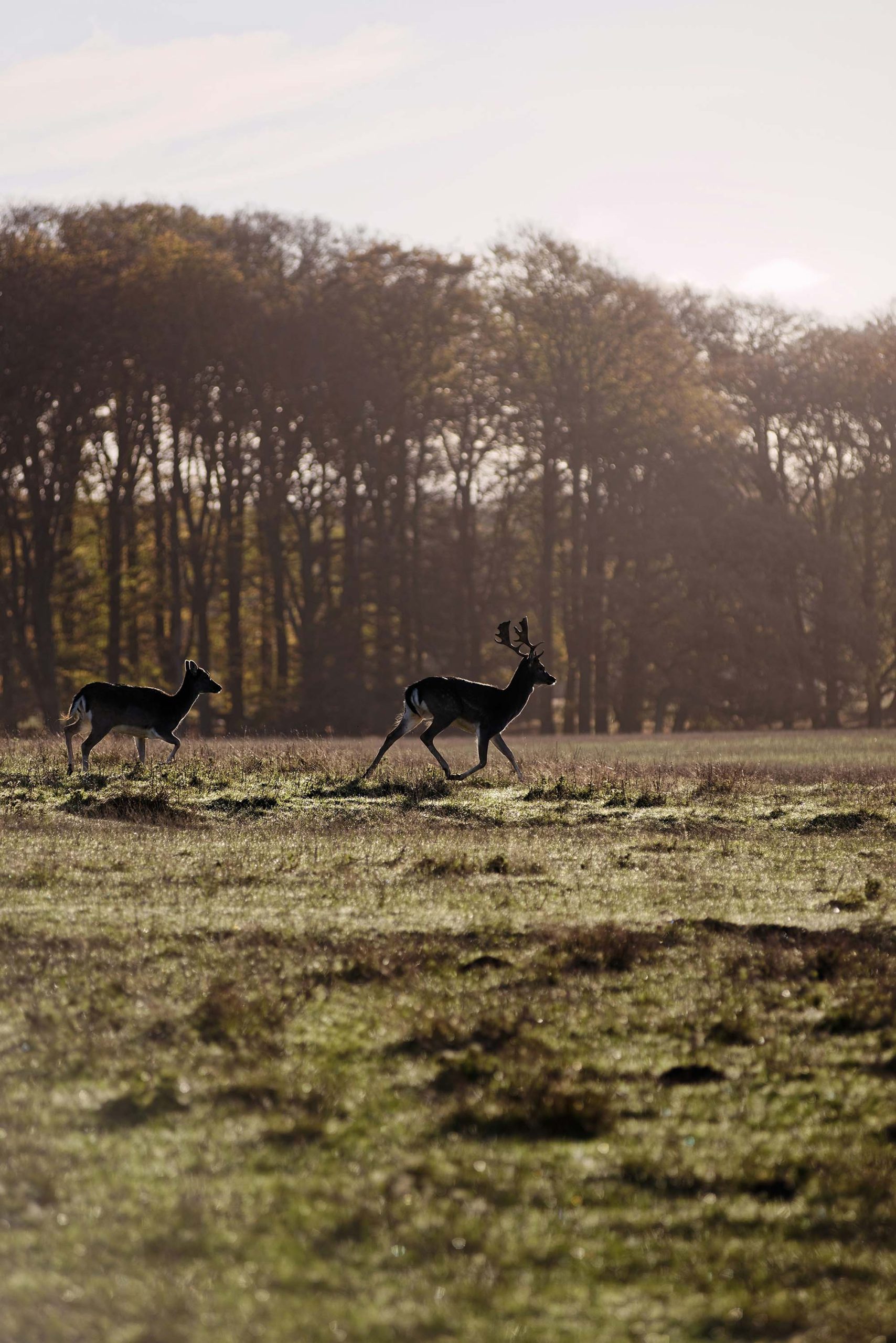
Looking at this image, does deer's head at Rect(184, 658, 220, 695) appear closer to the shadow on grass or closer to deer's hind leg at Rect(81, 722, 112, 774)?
deer's hind leg at Rect(81, 722, 112, 774)

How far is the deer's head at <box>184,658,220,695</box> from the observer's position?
22562 millimetres

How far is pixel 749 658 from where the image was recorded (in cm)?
5416

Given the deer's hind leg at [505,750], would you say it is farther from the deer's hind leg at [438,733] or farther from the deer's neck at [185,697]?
the deer's neck at [185,697]

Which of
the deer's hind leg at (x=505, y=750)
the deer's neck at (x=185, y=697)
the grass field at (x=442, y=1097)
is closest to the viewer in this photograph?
the grass field at (x=442, y=1097)

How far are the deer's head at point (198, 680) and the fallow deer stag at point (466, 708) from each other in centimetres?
291

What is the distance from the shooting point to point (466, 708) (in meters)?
21.5

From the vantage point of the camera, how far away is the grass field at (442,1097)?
17.1 ft

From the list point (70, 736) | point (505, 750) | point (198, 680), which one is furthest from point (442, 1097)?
point (198, 680)

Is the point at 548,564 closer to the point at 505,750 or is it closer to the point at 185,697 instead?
the point at 185,697

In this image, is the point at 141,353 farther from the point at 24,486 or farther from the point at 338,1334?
the point at 338,1334

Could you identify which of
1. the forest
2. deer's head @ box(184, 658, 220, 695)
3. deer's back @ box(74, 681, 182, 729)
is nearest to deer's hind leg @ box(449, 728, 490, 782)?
A: deer's head @ box(184, 658, 220, 695)

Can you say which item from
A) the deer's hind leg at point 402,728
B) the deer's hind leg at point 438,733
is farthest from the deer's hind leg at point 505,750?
the deer's hind leg at point 402,728

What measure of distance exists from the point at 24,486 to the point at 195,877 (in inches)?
1431

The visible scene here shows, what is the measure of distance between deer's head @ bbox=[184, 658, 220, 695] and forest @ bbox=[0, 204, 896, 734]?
2187 cm
